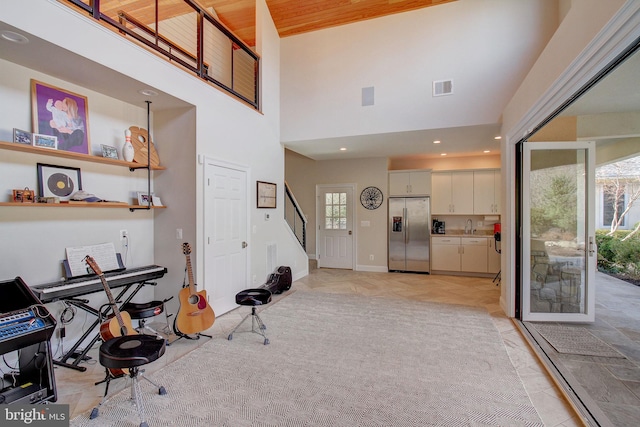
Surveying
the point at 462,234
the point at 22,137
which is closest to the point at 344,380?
the point at 22,137

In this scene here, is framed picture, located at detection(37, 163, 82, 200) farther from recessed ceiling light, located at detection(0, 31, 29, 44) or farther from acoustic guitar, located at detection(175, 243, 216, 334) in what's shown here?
acoustic guitar, located at detection(175, 243, 216, 334)

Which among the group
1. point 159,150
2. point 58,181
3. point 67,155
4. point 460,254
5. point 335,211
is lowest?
point 460,254

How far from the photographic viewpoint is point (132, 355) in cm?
192

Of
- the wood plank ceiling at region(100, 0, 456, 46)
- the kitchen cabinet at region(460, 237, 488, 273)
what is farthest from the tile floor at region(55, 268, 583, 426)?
the wood plank ceiling at region(100, 0, 456, 46)

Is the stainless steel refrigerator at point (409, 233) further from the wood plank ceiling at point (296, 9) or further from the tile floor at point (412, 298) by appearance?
the wood plank ceiling at point (296, 9)

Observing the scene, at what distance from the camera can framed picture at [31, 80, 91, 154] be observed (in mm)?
2617

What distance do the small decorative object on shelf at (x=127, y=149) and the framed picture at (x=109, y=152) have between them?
0.27ft

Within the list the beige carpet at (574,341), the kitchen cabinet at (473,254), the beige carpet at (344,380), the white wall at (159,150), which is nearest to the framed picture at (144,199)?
the white wall at (159,150)

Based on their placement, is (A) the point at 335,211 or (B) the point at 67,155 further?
(A) the point at 335,211

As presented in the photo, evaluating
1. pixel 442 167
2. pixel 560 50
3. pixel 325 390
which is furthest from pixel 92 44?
pixel 442 167

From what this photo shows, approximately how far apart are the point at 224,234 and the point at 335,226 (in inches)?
150

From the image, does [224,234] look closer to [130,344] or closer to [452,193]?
[130,344]

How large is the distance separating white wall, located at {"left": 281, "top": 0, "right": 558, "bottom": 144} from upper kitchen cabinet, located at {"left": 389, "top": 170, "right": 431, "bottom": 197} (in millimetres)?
2169

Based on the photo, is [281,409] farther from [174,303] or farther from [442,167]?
[442,167]
